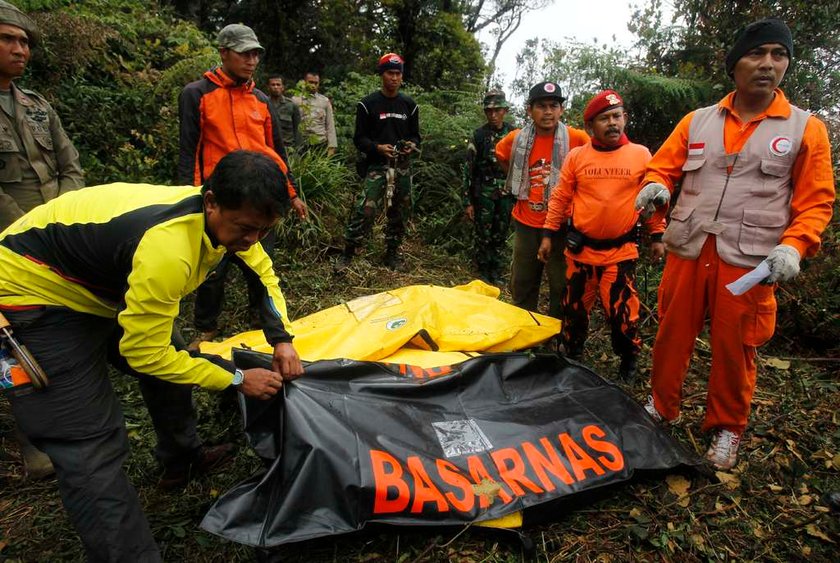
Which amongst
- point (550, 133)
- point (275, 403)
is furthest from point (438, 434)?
point (550, 133)

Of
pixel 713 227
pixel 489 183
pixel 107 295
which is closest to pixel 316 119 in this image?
pixel 489 183

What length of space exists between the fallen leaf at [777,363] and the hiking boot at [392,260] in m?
3.08

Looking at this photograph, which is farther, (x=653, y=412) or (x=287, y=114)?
(x=287, y=114)

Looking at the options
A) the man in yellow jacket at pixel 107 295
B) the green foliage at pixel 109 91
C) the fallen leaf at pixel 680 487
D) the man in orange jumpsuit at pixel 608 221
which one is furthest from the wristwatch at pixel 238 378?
the green foliage at pixel 109 91

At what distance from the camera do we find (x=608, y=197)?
2.68m

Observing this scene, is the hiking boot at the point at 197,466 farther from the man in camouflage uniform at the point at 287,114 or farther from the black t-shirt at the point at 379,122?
the man in camouflage uniform at the point at 287,114

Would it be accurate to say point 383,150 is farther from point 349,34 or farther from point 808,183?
point 349,34

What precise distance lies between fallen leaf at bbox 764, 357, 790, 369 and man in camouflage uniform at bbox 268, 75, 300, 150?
495cm

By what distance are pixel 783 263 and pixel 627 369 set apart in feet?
4.20

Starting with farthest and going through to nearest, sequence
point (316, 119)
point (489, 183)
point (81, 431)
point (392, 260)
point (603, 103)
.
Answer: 1. point (316, 119)
2. point (392, 260)
3. point (489, 183)
4. point (603, 103)
5. point (81, 431)

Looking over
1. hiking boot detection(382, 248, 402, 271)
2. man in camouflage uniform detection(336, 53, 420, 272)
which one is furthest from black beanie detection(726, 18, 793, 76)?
hiking boot detection(382, 248, 402, 271)

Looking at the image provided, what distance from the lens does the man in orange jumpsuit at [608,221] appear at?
8.72 ft

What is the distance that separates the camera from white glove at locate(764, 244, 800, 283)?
1841mm

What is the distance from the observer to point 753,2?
4.73 meters
